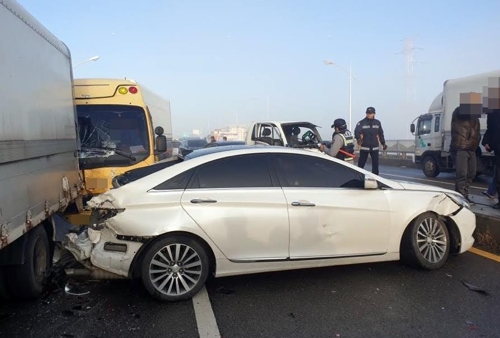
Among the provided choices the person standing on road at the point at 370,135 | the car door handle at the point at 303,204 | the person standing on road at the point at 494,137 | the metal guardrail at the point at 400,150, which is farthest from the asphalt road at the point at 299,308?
the metal guardrail at the point at 400,150

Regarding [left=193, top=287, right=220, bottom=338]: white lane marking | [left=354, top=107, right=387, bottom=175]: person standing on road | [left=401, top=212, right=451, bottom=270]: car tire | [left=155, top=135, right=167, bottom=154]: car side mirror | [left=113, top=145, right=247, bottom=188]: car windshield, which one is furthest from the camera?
[left=354, top=107, right=387, bottom=175]: person standing on road

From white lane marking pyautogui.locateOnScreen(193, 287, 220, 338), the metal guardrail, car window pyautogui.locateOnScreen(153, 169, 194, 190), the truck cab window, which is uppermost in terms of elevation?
the truck cab window

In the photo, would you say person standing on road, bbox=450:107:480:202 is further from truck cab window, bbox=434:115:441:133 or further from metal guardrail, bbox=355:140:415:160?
metal guardrail, bbox=355:140:415:160

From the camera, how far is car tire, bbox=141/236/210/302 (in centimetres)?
376

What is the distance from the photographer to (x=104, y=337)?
10.3 ft

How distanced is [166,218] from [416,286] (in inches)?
101

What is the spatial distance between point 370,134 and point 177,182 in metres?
6.58

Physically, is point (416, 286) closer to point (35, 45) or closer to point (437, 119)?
point (35, 45)

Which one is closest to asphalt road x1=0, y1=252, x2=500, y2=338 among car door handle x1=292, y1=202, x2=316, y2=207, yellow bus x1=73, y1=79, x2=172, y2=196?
car door handle x1=292, y1=202, x2=316, y2=207

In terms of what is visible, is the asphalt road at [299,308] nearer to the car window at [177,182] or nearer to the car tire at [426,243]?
the car tire at [426,243]

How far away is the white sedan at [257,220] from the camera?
12.4ft

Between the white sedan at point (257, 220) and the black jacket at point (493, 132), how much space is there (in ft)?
6.52

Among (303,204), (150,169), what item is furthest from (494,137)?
(150,169)

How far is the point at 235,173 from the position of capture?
13.7ft
